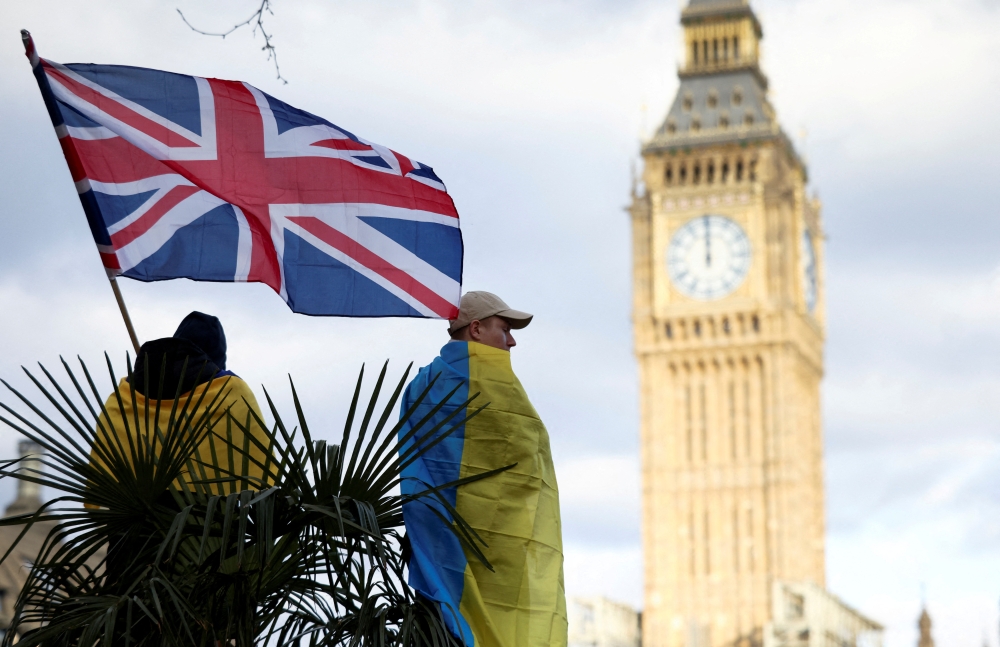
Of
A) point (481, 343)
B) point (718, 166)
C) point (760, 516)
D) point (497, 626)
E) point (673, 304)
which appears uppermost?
point (718, 166)

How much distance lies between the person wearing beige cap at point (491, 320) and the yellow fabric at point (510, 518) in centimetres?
10

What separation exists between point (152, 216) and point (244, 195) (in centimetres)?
37

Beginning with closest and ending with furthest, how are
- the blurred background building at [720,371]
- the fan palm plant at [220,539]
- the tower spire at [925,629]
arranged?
1. the fan palm plant at [220,539]
2. the blurred background building at [720,371]
3. the tower spire at [925,629]

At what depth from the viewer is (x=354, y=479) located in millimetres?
5461

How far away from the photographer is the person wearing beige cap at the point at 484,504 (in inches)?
220

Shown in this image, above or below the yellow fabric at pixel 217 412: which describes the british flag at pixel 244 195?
above

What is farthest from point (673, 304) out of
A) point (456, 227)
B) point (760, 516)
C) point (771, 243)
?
point (456, 227)

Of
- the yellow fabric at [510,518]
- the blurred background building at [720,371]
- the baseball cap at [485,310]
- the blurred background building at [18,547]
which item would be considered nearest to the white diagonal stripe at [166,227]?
the baseball cap at [485,310]

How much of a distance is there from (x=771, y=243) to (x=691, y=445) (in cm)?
647

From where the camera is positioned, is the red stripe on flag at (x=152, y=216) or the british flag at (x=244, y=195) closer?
the red stripe on flag at (x=152, y=216)

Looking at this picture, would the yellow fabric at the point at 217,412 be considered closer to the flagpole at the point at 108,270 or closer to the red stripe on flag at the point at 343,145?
the flagpole at the point at 108,270

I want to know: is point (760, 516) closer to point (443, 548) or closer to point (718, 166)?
point (718, 166)

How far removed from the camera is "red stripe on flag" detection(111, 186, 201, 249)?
21.1ft

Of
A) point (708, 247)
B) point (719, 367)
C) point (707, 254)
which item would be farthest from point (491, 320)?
point (719, 367)
